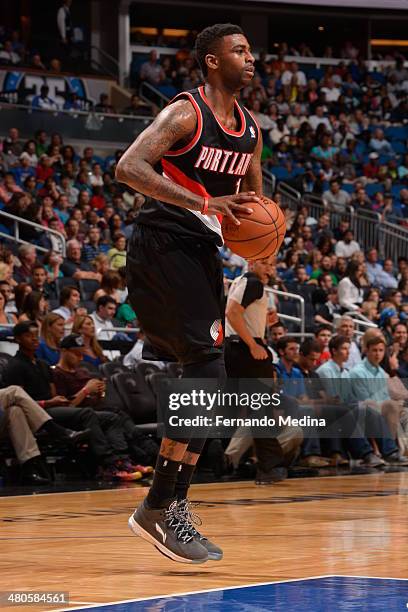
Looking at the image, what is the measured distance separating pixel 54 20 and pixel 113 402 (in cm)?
1732

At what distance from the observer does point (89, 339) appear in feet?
32.4

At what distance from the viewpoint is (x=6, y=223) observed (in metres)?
14.6

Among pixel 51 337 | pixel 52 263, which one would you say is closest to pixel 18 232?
pixel 52 263

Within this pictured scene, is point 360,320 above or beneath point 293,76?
beneath

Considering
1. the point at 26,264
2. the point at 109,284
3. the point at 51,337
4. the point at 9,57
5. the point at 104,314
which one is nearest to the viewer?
the point at 51,337

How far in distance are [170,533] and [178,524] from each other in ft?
0.14

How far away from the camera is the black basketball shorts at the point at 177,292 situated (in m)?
4.19

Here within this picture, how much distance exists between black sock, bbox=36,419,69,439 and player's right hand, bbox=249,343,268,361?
1.57 meters

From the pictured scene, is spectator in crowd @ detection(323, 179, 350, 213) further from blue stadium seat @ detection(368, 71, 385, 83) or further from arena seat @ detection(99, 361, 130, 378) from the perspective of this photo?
arena seat @ detection(99, 361, 130, 378)

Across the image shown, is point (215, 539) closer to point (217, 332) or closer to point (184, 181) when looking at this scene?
point (217, 332)

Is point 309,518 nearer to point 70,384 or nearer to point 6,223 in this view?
point 70,384

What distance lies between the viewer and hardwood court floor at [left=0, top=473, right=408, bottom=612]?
3775 mm

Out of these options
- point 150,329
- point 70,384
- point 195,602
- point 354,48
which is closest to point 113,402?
point 70,384

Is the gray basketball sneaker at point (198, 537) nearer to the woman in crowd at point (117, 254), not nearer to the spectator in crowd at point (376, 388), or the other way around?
the spectator in crowd at point (376, 388)
